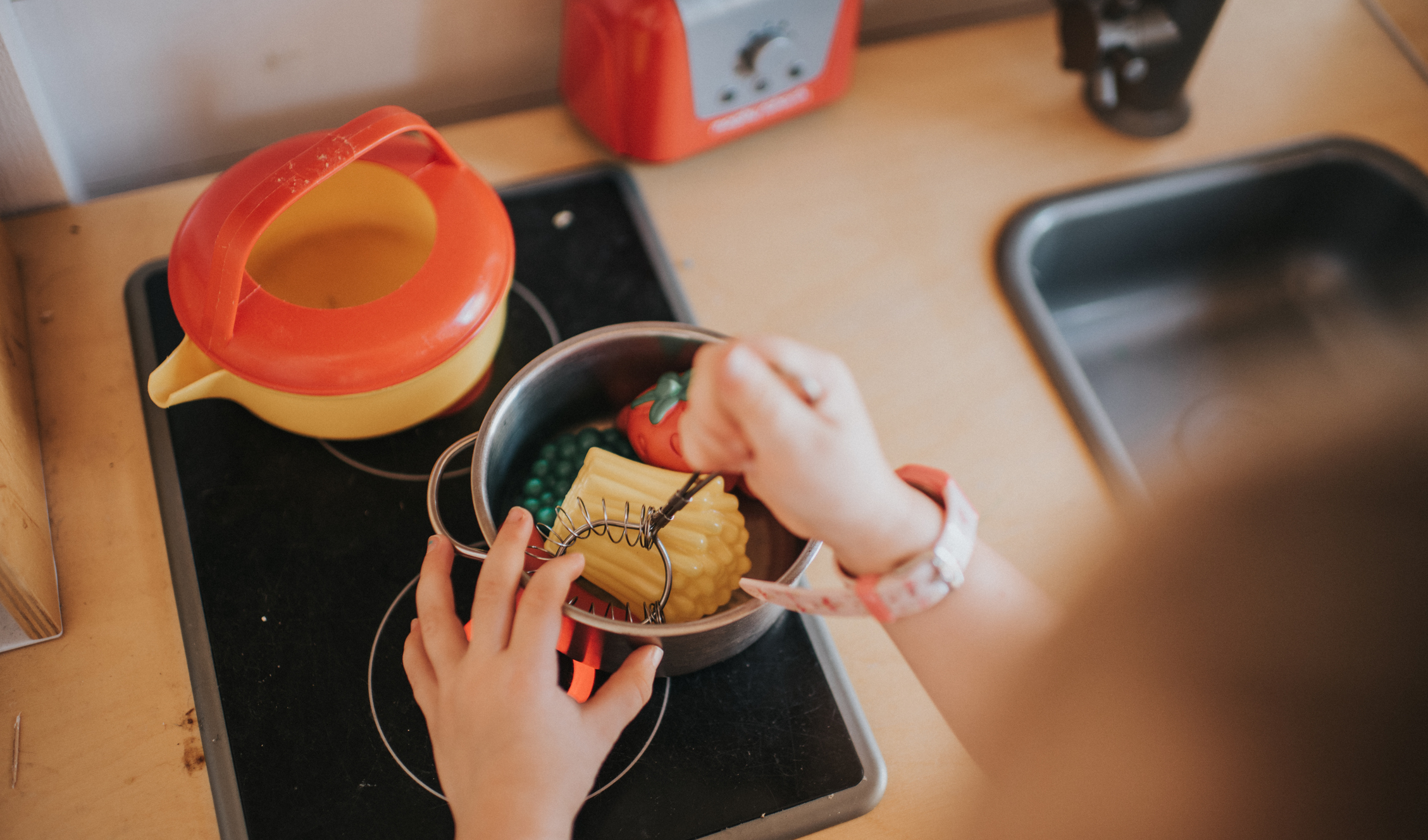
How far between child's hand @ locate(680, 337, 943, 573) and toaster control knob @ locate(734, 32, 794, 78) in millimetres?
387

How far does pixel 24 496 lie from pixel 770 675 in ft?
1.48

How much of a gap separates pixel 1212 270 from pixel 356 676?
825 millimetres

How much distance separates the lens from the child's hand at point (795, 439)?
0.34m

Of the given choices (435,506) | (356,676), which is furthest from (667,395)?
(356,676)

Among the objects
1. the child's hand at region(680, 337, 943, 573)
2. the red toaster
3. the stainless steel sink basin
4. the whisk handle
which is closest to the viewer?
the child's hand at region(680, 337, 943, 573)

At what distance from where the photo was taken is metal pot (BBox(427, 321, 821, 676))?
441 millimetres

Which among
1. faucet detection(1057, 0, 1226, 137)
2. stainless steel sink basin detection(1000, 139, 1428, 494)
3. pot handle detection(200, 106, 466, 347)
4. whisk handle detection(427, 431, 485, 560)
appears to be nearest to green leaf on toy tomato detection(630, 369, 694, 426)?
whisk handle detection(427, 431, 485, 560)

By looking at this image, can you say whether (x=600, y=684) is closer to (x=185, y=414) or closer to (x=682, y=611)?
(x=682, y=611)

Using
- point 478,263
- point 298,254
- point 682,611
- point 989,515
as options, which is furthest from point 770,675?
point 298,254

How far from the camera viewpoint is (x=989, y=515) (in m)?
0.60

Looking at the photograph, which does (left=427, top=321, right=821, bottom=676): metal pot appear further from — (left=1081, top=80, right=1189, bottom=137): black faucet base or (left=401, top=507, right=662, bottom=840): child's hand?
(left=1081, top=80, right=1189, bottom=137): black faucet base

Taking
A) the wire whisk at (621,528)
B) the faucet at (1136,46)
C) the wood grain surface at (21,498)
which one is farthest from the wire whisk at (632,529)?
the faucet at (1136,46)

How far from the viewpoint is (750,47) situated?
67 centimetres

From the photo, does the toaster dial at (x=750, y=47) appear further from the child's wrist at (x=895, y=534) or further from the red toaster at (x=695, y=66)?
the child's wrist at (x=895, y=534)
